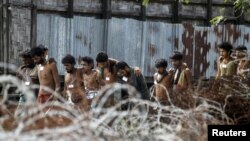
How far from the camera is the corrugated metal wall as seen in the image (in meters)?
13.9

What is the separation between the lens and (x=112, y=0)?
47.7 ft

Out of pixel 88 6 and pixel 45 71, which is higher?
pixel 88 6

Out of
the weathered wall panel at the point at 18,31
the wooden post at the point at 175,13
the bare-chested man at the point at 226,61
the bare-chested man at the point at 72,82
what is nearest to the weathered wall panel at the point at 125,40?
the wooden post at the point at 175,13

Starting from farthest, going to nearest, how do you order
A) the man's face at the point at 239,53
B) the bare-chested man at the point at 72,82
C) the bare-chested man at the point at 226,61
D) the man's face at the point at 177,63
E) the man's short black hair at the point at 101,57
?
the man's face at the point at 177,63 → the man's short black hair at the point at 101,57 → the bare-chested man at the point at 72,82 → the bare-chested man at the point at 226,61 → the man's face at the point at 239,53

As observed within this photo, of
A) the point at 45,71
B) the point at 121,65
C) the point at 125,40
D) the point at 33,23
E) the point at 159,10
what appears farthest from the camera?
the point at 159,10

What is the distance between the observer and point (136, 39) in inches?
589

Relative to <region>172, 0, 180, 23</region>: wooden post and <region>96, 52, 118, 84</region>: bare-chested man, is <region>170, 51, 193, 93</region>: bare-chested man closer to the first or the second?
<region>96, 52, 118, 84</region>: bare-chested man

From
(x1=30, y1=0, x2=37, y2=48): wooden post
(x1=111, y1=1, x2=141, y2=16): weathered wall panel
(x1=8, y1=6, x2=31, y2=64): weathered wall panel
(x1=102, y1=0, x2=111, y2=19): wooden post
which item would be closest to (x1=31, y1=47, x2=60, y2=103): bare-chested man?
(x1=8, y1=6, x2=31, y2=64): weathered wall panel

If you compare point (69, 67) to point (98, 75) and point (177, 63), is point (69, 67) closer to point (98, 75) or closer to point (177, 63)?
point (98, 75)

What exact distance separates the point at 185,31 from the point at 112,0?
1918 mm

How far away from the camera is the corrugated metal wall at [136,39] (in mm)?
13859

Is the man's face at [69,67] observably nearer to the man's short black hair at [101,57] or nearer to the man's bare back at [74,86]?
the man's bare back at [74,86]

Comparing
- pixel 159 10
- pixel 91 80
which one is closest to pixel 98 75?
pixel 91 80

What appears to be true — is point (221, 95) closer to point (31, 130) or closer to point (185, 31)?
point (31, 130)
